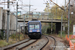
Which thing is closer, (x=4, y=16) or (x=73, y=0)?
(x=4, y=16)

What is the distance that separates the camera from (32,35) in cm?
2816

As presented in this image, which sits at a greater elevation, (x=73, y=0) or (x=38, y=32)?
(x=73, y=0)

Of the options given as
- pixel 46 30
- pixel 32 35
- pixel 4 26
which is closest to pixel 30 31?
pixel 32 35

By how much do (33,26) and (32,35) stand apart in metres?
1.60

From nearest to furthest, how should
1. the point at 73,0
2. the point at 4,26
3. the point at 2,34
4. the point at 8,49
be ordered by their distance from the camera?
the point at 8,49 → the point at 2,34 → the point at 4,26 → the point at 73,0

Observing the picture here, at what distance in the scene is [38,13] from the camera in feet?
162

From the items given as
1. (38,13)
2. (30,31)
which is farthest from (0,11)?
(38,13)

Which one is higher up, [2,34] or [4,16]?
[4,16]

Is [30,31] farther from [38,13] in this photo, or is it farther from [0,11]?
[38,13]

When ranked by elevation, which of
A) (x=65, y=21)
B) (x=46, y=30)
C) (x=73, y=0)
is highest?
(x=73, y=0)

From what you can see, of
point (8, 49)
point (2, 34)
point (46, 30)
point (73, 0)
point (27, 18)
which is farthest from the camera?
point (46, 30)

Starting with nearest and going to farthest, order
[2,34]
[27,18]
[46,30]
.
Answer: [2,34] → [27,18] → [46,30]

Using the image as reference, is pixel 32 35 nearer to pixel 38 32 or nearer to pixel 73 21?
pixel 38 32

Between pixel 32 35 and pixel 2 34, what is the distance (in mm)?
6157
